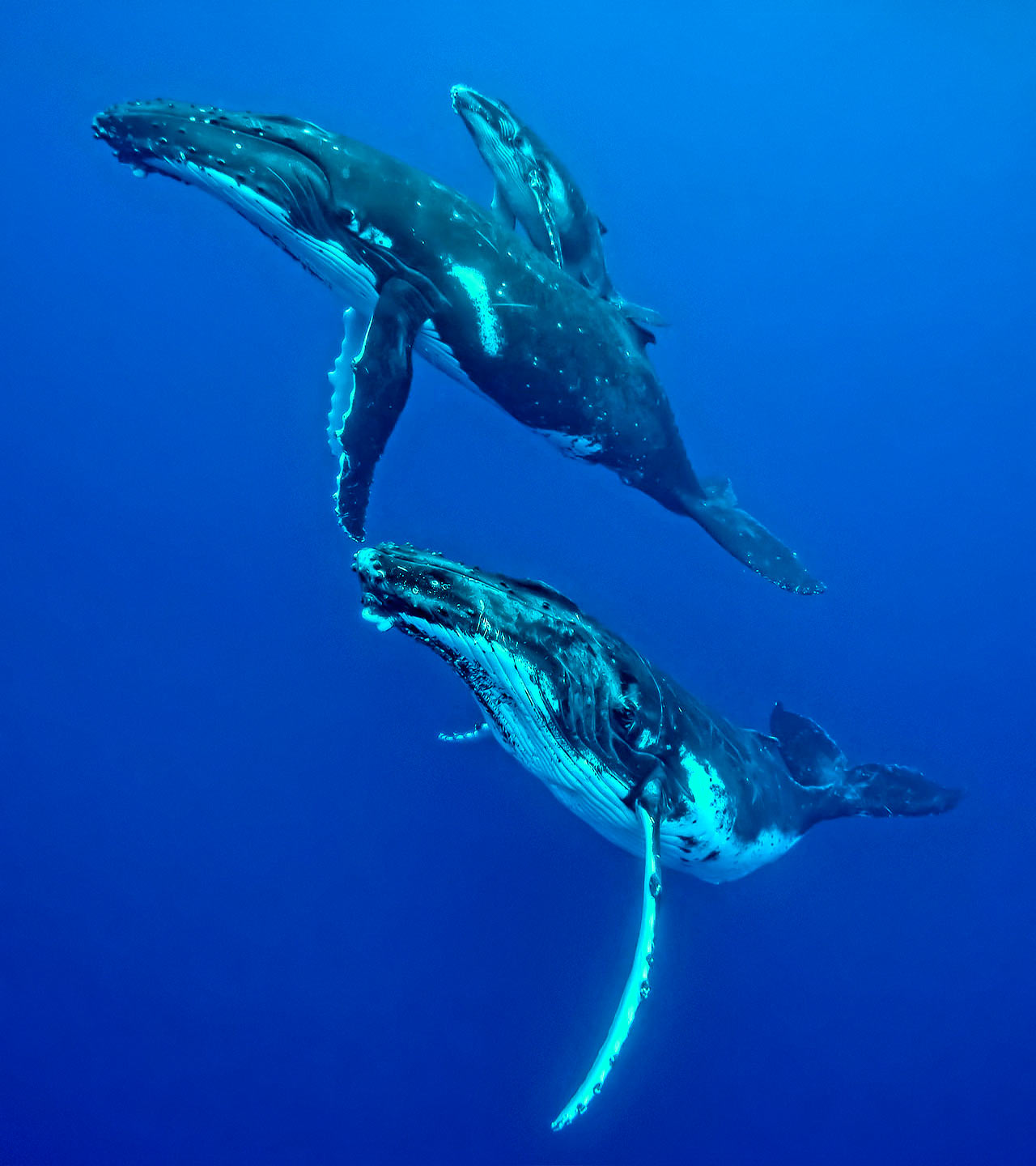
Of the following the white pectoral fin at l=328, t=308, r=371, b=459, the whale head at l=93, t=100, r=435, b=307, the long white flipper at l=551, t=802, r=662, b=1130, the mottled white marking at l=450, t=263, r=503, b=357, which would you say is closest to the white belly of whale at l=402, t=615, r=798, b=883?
the long white flipper at l=551, t=802, r=662, b=1130

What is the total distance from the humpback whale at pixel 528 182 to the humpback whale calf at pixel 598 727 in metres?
4.95

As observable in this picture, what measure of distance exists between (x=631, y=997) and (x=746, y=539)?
6603 mm

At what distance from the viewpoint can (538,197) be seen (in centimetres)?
816

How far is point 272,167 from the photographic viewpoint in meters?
6.75

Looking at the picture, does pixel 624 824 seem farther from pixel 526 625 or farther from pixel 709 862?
pixel 526 625

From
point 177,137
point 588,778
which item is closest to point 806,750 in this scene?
point 588,778

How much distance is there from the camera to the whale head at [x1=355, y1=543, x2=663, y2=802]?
4.20 metres

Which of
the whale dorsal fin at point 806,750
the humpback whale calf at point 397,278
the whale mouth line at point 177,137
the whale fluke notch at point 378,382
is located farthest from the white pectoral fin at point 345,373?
the whale dorsal fin at point 806,750

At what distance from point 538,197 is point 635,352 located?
6.18 feet

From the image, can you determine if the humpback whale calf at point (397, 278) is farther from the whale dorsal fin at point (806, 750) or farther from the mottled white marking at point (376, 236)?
the whale dorsal fin at point (806, 750)

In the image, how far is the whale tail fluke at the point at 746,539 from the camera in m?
9.75

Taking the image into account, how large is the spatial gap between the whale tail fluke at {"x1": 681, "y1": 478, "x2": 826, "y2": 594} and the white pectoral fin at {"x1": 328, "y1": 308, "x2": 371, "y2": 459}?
177 inches

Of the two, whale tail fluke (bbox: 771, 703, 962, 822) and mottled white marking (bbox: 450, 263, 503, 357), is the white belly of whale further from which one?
mottled white marking (bbox: 450, 263, 503, 357)

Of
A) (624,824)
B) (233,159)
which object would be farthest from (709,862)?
(233,159)
